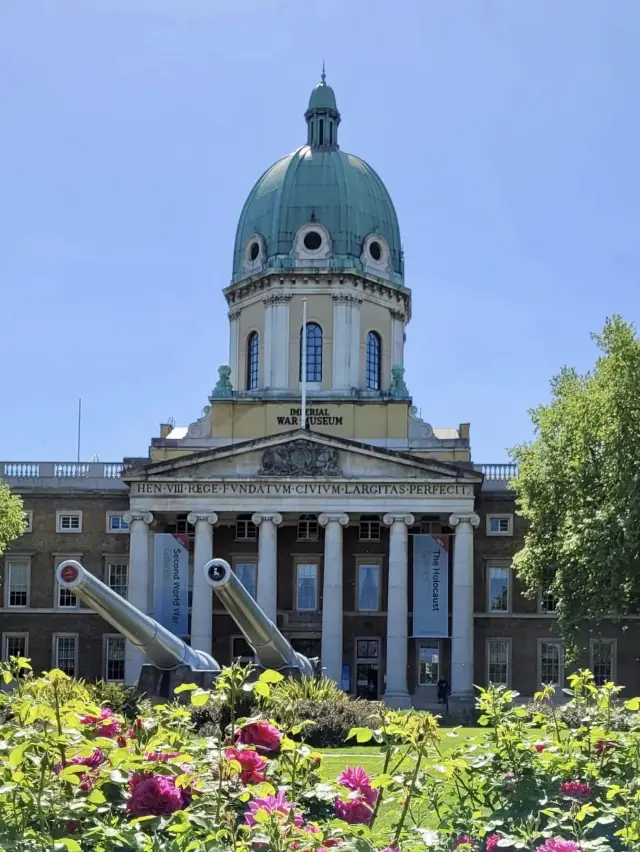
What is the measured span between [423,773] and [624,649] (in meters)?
53.2

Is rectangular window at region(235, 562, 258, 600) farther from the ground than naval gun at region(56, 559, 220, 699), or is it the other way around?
rectangular window at region(235, 562, 258, 600)

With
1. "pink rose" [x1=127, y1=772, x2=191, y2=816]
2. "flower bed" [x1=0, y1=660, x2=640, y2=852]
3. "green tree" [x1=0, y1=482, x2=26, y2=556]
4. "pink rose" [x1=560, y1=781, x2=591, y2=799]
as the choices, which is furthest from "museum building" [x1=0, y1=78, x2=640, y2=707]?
"pink rose" [x1=127, y1=772, x2=191, y2=816]

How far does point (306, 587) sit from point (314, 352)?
38.2ft

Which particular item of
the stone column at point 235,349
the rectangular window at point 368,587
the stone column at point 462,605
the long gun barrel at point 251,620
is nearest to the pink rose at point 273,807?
the long gun barrel at point 251,620

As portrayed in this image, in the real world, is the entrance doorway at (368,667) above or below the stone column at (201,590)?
below

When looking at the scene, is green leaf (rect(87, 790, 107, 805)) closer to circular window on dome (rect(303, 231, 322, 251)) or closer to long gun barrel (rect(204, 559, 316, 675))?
long gun barrel (rect(204, 559, 316, 675))

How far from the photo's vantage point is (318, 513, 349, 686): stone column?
55.8 metres

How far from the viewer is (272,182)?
225 feet

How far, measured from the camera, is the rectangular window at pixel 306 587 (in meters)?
61.6

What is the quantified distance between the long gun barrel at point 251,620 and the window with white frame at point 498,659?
2596cm

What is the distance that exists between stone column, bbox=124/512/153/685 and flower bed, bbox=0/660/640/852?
47.7 metres

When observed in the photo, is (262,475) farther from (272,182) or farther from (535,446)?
(272,182)

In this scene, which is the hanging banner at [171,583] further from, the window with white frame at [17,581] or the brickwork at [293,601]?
the window with white frame at [17,581]

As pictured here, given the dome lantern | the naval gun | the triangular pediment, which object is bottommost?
the naval gun
